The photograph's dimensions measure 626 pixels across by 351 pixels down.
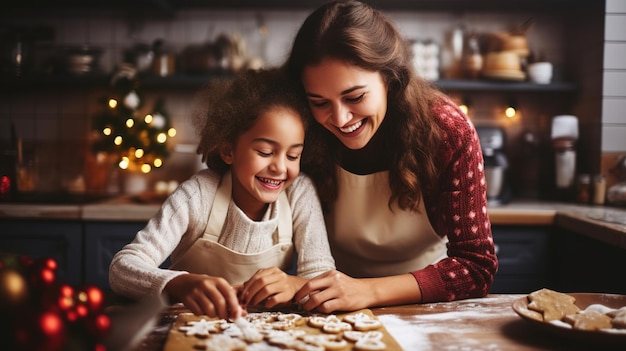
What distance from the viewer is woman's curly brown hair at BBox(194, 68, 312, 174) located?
1.40 meters

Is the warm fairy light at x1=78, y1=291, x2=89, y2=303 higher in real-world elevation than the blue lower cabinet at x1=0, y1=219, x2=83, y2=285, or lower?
higher

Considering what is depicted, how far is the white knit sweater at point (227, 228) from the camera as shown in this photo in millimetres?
1270

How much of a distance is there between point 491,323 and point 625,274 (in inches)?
43.0

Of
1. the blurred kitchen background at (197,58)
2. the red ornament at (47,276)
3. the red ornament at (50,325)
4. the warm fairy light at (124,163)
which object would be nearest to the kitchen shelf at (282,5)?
the blurred kitchen background at (197,58)

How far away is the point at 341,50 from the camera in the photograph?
1.28 m

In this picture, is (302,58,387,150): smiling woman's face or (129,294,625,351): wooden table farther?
(302,58,387,150): smiling woman's face

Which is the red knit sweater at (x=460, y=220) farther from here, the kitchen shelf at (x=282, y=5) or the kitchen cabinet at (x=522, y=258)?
the kitchen shelf at (x=282, y=5)

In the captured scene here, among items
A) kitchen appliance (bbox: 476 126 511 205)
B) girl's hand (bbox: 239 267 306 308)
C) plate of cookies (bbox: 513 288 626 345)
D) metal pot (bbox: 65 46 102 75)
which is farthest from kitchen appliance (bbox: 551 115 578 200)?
metal pot (bbox: 65 46 102 75)

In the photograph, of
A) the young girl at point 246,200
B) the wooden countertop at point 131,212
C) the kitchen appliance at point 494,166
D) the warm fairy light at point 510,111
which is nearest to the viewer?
the young girl at point 246,200

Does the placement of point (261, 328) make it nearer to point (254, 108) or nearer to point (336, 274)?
point (336, 274)

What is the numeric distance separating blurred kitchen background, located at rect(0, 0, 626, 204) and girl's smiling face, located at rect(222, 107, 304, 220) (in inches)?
65.0

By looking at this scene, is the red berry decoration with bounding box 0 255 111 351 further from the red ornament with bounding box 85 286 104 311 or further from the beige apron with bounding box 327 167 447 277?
the beige apron with bounding box 327 167 447 277

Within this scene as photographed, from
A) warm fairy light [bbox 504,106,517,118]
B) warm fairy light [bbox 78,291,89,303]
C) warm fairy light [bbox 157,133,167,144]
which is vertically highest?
warm fairy light [bbox 504,106,517,118]

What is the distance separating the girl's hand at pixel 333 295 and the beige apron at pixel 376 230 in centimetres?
41
